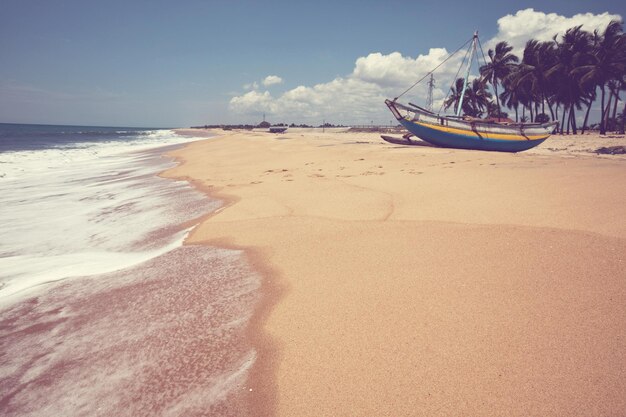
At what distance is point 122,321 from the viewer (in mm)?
2680

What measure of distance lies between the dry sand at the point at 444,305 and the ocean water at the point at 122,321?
0.90ft

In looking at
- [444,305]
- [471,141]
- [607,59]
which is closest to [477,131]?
[471,141]

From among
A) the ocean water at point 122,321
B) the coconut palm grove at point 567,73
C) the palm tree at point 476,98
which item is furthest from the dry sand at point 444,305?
the palm tree at point 476,98

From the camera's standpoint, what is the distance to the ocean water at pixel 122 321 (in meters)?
1.92

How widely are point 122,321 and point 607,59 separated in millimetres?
51025

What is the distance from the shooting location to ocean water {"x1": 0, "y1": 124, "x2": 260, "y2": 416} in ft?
6.30

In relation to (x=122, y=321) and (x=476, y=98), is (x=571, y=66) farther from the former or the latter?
(x=122, y=321)

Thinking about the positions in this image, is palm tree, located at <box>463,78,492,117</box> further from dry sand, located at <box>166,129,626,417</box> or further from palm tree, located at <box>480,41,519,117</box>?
dry sand, located at <box>166,129,626,417</box>

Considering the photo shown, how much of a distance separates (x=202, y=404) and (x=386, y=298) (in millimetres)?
1474

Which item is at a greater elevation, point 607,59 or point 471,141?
point 607,59

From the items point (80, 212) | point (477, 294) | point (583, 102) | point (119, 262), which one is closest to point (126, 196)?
point (80, 212)

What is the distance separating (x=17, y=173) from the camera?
13078 mm

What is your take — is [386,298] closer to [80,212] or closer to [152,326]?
[152,326]

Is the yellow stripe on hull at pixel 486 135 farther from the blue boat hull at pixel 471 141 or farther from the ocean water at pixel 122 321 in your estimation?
Answer: the ocean water at pixel 122 321
